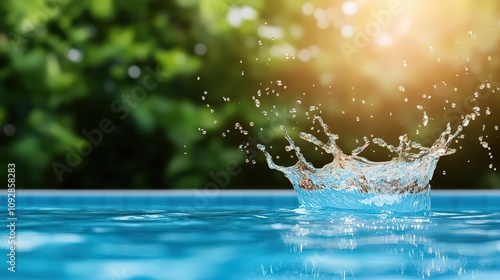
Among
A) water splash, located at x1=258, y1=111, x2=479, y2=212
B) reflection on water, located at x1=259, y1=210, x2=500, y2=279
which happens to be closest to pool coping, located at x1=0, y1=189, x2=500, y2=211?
water splash, located at x1=258, y1=111, x2=479, y2=212

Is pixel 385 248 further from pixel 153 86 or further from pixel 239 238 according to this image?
pixel 153 86

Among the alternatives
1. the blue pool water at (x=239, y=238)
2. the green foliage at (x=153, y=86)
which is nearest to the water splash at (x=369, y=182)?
the blue pool water at (x=239, y=238)

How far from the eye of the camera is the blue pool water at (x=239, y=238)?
3.09 metres

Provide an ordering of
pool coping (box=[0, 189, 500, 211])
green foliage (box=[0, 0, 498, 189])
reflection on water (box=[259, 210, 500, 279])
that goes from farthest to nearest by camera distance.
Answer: green foliage (box=[0, 0, 498, 189])
pool coping (box=[0, 189, 500, 211])
reflection on water (box=[259, 210, 500, 279])

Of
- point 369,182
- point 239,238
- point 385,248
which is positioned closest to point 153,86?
point 369,182

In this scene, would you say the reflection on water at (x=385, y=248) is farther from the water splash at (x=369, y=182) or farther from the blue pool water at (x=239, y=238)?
the water splash at (x=369, y=182)

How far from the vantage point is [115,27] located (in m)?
6.66

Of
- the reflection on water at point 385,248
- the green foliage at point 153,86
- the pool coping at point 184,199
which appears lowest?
the reflection on water at point 385,248

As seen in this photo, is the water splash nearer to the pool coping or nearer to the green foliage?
the pool coping

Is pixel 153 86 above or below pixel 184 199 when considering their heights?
above

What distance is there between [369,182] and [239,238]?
1601 mm

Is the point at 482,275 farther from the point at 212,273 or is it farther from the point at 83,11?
the point at 83,11

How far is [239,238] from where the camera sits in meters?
4.11

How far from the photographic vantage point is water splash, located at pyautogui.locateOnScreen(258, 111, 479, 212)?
5473 mm
